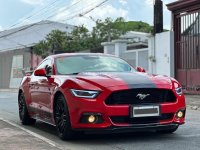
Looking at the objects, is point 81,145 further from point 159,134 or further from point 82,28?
point 82,28

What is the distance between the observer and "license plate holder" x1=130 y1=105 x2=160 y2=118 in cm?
741

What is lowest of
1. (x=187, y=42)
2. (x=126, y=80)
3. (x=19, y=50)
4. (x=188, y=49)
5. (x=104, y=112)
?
(x=104, y=112)

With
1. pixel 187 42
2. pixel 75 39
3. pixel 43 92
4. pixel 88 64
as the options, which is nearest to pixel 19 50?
pixel 75 39

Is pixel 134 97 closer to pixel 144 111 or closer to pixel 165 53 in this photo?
pixel 144 111

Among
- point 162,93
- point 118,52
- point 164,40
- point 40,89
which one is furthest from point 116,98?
point 118,52

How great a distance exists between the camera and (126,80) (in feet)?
25.0

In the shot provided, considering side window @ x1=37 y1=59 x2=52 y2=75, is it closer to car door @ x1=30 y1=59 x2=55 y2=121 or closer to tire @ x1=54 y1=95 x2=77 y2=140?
car door @ x1=30 y1=59 x2=55 y2=121

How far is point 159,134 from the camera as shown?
8.51m

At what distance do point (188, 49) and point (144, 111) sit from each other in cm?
1483

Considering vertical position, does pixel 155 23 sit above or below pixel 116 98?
above

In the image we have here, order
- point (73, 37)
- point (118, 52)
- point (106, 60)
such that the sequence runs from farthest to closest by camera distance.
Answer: point (73, 37) → point (118, 52) → point (106, 60)

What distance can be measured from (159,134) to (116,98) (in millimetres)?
1453

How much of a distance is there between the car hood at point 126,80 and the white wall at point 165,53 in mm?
14454

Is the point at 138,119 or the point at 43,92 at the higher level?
the point at 43,92
